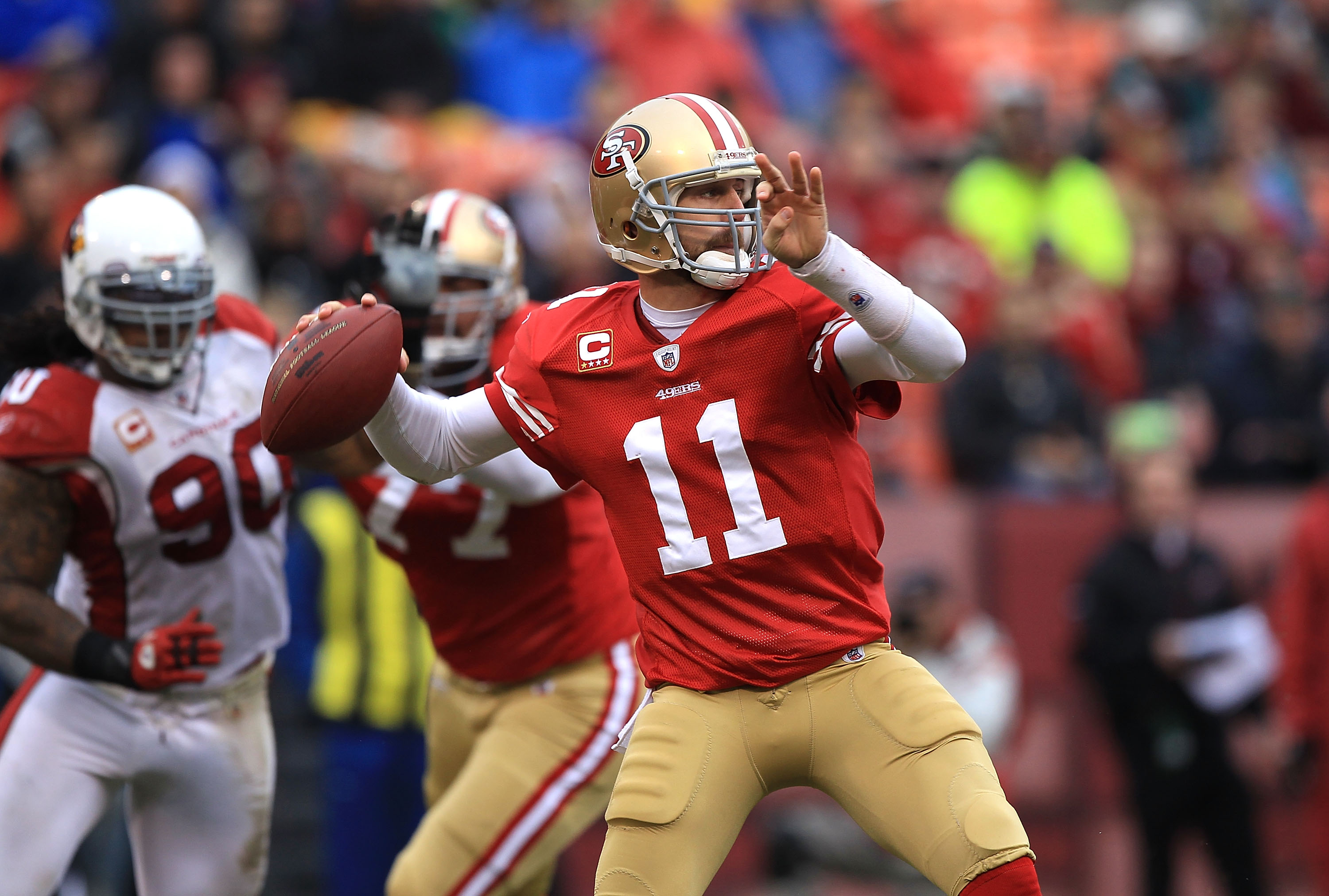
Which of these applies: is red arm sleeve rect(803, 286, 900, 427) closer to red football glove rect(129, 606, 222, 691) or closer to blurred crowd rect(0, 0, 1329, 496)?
red football glove rect(129, 606, 222, 691)

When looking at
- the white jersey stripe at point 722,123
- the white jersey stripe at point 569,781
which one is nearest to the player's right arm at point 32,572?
the white jersey stripe at point 569,781

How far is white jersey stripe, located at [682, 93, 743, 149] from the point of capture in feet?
11.5

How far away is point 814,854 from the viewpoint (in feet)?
23.7

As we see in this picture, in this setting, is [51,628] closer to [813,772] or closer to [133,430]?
[133,430]

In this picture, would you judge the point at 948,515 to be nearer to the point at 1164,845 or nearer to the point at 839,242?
the point at 1164,845

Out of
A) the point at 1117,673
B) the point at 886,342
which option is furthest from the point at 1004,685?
the point at 886,342

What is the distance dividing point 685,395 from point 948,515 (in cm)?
451

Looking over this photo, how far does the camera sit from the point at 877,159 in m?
9.17

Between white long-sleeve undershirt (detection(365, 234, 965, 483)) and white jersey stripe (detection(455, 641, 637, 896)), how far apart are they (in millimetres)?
1101

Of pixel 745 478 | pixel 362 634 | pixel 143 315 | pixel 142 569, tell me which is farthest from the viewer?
pixel 362 634

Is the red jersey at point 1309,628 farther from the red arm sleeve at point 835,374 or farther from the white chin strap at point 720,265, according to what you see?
the white chin strap at point 720,265

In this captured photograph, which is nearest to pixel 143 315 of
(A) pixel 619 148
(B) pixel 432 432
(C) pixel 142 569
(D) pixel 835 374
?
(C) pixel 142 569

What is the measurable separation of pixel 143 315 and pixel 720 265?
4.88 feet

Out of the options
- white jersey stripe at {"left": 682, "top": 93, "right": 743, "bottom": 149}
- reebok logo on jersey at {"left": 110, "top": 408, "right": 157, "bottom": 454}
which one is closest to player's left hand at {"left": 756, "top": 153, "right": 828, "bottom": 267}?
white jersey stripe at {"left": 682, "top": 93, "right": 743, "bottom": 149}
